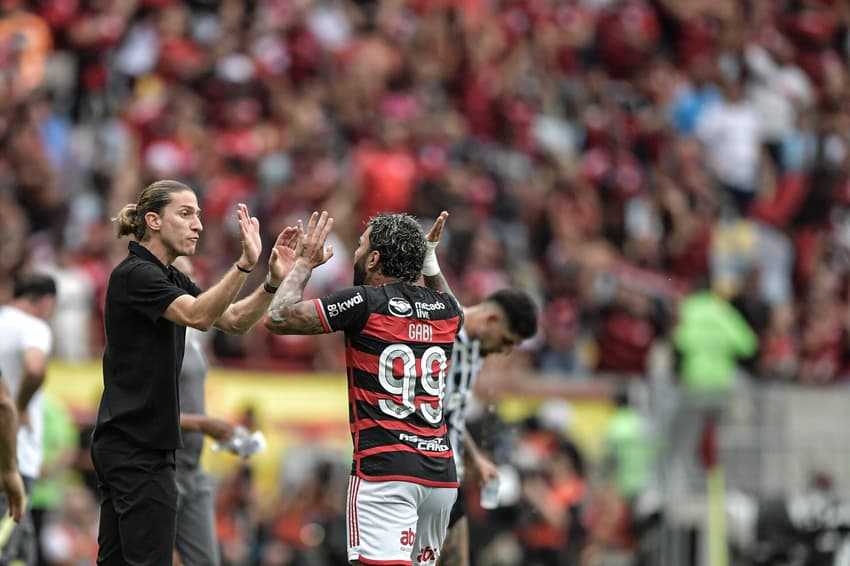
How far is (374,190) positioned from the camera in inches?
700

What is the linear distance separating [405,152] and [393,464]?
448 inches

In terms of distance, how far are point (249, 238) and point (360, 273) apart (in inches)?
32.8

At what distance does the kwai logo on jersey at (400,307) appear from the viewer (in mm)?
7633

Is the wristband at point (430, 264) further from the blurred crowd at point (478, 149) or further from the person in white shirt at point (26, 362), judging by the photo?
the blurred crowd at point (478, 149)

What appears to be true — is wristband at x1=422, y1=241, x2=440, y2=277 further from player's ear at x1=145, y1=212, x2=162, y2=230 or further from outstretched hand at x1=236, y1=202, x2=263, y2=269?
player's ear at x1=145, y1=212, x2=162, y2=230

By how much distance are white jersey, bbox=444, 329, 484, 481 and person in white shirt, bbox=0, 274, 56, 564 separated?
252 cm

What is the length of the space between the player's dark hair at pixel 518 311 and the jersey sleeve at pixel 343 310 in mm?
1950

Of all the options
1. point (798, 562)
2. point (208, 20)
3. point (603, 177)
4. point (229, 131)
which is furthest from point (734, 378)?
point (208, 20)

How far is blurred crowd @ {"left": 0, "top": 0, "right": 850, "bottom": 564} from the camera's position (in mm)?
16312

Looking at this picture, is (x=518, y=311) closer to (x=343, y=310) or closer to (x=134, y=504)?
(x=343, y=310)

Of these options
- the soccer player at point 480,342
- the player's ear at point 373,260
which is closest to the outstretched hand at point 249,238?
the player's ear at point 373,260

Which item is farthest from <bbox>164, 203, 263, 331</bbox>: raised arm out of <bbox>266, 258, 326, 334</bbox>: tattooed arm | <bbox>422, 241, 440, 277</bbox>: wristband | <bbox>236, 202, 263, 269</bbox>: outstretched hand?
<bbox>422, 241, 440, 277</bbox>: wristband

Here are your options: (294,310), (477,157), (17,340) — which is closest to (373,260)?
(294,310)

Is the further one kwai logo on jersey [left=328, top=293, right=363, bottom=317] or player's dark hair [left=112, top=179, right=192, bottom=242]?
player's dark hair [left=112, top=179, right=192, bottom=242]
